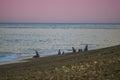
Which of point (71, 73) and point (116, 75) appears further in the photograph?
point (71, 73)

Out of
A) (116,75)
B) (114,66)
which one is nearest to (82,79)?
(116,75)

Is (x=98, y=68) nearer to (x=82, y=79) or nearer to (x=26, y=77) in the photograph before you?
(x=82, y=79)

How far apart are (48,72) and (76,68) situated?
1646 mm

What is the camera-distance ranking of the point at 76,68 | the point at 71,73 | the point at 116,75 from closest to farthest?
the point at 116,75 < the point at 71,73 < the point at 76,68

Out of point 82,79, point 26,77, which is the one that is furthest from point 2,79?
point 82,79

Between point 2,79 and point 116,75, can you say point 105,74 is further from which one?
point 2,79

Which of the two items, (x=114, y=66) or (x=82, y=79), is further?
(x=114, y=66)

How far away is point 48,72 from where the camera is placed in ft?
45.4

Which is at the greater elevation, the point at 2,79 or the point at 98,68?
the point at 98,68

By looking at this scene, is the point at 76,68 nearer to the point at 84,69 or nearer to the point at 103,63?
the point at 84,69

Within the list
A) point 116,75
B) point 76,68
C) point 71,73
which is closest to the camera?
point 116,75

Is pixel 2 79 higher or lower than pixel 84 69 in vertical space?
lower

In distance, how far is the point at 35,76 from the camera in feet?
43.5

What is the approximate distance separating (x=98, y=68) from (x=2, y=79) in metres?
5.55
